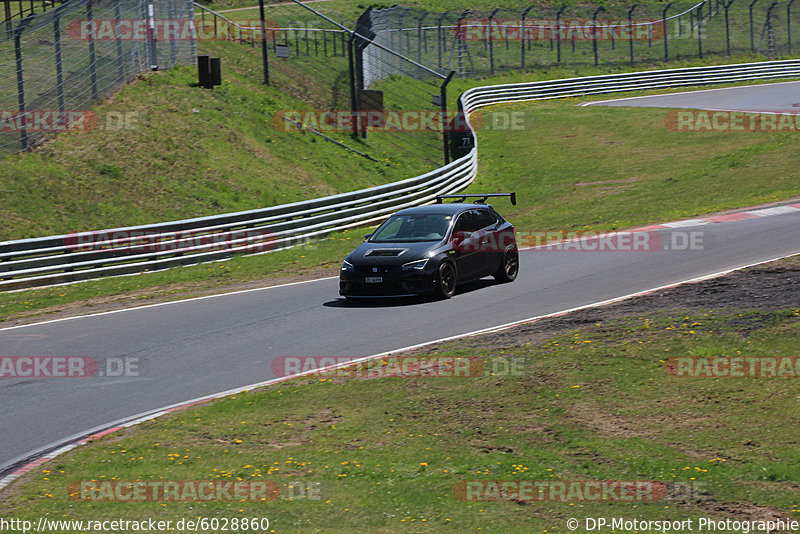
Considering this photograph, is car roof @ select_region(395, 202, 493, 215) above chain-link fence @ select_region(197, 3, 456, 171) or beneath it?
beneath

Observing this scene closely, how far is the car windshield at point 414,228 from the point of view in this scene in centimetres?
1603

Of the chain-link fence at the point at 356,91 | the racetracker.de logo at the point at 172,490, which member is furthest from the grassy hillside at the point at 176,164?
the racetracker.de logo at the point at 172,490

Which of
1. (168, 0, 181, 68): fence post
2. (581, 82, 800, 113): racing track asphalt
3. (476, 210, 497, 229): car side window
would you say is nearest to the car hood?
(476, 210, 497, 229): car side window

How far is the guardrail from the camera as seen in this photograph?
18.4 m

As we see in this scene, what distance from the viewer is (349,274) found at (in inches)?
604

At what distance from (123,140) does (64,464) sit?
18.6 meters

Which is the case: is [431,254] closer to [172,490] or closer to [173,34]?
[172,490]

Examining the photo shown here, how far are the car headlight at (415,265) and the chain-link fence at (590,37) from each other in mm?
31270

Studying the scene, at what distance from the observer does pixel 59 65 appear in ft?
76.4

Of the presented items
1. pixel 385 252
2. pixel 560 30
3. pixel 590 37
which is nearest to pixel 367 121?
pixel 385 252

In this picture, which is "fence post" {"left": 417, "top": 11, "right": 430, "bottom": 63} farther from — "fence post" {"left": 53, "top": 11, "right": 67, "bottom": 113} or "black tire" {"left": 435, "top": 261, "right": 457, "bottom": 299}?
"black tire" {"left": 435, "top": 261, "right": 457, "bottom": 299}

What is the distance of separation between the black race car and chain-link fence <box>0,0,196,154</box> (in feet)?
35.2

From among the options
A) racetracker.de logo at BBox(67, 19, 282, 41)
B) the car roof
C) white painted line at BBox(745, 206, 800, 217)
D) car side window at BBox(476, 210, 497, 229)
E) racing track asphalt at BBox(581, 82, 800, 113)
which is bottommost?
white painted line at BBox(745, 206, 800, 217)

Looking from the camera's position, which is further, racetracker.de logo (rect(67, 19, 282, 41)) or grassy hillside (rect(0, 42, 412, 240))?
racetracker.de logo (rect(67, 19, 282, 41))
